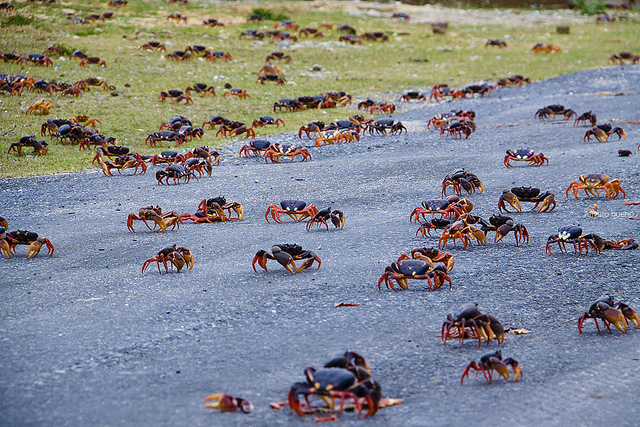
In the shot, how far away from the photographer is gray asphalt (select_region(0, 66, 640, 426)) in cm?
447

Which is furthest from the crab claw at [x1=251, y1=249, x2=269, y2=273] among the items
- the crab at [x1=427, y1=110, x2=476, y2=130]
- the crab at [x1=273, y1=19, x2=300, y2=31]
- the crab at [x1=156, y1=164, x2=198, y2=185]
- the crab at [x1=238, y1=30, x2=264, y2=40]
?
the crab at [x1=273, y1=19, x2=300, y2=31]

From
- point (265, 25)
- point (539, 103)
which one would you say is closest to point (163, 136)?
point (539, 103)

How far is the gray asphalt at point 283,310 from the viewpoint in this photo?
4.47m

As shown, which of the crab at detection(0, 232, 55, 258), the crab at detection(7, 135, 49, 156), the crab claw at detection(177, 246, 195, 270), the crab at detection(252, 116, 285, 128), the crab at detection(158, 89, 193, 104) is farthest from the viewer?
the crab at detection(158, 89, 193, 104)

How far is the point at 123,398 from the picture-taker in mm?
4477

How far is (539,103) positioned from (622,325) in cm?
1441

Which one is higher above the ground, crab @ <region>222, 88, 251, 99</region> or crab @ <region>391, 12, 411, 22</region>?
crab @ <region>391, 12, 411, 22</region>

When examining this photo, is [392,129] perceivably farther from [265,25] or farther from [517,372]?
[265,25]

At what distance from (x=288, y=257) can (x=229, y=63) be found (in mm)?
18906

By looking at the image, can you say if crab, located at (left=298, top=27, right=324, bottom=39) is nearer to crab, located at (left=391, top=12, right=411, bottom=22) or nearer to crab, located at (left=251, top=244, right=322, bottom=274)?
crab, located at (left=391, top=12, right=411, bottom=22)

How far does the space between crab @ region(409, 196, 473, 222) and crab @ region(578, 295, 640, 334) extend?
3364mm

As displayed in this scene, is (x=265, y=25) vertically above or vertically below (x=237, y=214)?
above

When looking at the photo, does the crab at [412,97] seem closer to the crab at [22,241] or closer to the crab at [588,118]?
the crab at [588,118]

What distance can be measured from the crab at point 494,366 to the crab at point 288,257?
2.85m
